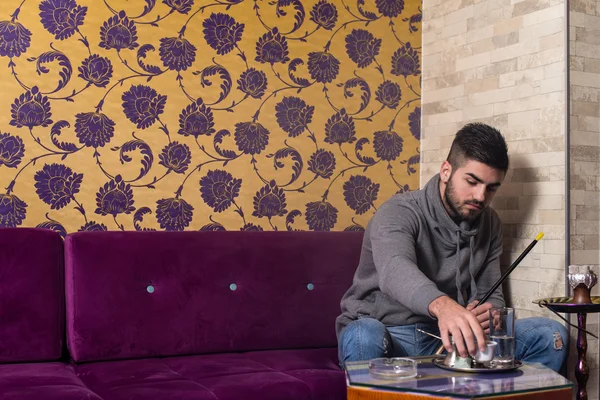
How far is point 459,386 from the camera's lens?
1.78 metres

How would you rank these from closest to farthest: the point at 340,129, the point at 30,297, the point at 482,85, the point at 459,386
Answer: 1. the point at 459,386
2. the point at 30,297
3. the point at 482,85
4. the point at 340,129

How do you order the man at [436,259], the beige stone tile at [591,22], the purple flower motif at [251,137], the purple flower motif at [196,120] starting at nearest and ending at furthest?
1. the man at [436,259]
2. the beige stone tile at [591,22]
3. the purple flower motif at [196,120]
4. the purple flower motif at [251,137]

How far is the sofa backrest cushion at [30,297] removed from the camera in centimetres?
239

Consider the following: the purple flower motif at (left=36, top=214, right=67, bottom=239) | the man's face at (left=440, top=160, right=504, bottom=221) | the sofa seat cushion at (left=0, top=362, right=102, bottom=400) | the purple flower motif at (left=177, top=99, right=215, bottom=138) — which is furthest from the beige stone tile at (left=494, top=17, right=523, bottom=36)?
the sofa seat cushion at (left=0, top=362, right=102, bottom=400)

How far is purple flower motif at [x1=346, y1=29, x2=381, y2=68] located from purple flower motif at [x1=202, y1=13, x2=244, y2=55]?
50 centimetres

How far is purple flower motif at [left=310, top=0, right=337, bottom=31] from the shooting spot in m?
3.17

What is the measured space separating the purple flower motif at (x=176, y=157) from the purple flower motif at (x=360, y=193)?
70 cm

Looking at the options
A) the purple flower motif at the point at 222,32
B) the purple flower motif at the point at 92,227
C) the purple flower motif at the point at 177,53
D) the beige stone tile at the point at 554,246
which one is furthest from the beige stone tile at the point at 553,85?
the purple flower motif at the point at 92,227

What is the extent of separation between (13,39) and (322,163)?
1268 millimetres

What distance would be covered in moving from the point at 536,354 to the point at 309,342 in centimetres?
79

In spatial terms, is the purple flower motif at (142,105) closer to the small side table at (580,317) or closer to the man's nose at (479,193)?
the man's nose at (479,193)

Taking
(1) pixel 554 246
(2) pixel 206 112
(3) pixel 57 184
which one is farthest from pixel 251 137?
(1) pixel 554 246

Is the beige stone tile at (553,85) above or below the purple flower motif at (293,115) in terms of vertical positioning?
above

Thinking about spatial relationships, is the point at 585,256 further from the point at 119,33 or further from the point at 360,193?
the point at 119,33
